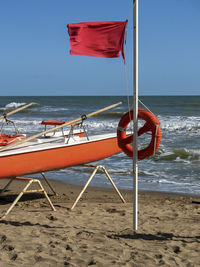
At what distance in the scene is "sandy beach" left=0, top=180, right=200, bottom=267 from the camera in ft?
12.3

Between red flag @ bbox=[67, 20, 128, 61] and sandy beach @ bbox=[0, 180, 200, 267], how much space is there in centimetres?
217

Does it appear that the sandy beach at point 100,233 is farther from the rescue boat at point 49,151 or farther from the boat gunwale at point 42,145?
the boat gunwale at point 42,145

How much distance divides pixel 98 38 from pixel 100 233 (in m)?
2.35

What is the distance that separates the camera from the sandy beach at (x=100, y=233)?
3.76m

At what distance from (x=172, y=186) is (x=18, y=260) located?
4663mm

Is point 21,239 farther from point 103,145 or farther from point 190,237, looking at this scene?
point 103,145

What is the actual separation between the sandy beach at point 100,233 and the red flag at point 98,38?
A: 85.3 inches

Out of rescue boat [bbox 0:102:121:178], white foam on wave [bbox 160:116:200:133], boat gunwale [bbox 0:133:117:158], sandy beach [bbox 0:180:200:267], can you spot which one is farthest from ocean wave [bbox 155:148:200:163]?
white foam on wave [bbox 160:116:200:133]

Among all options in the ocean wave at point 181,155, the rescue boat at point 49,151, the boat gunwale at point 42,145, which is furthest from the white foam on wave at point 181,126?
the boat gunwale at point 42,145

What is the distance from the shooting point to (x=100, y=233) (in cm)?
458

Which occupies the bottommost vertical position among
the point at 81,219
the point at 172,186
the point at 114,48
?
the point at 172,186

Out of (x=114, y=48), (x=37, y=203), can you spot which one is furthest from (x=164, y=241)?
(x=37, y=203)

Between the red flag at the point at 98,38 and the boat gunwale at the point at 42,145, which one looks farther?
the boat gunwale at the point at 42,145

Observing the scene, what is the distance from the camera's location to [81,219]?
5.27 metres
